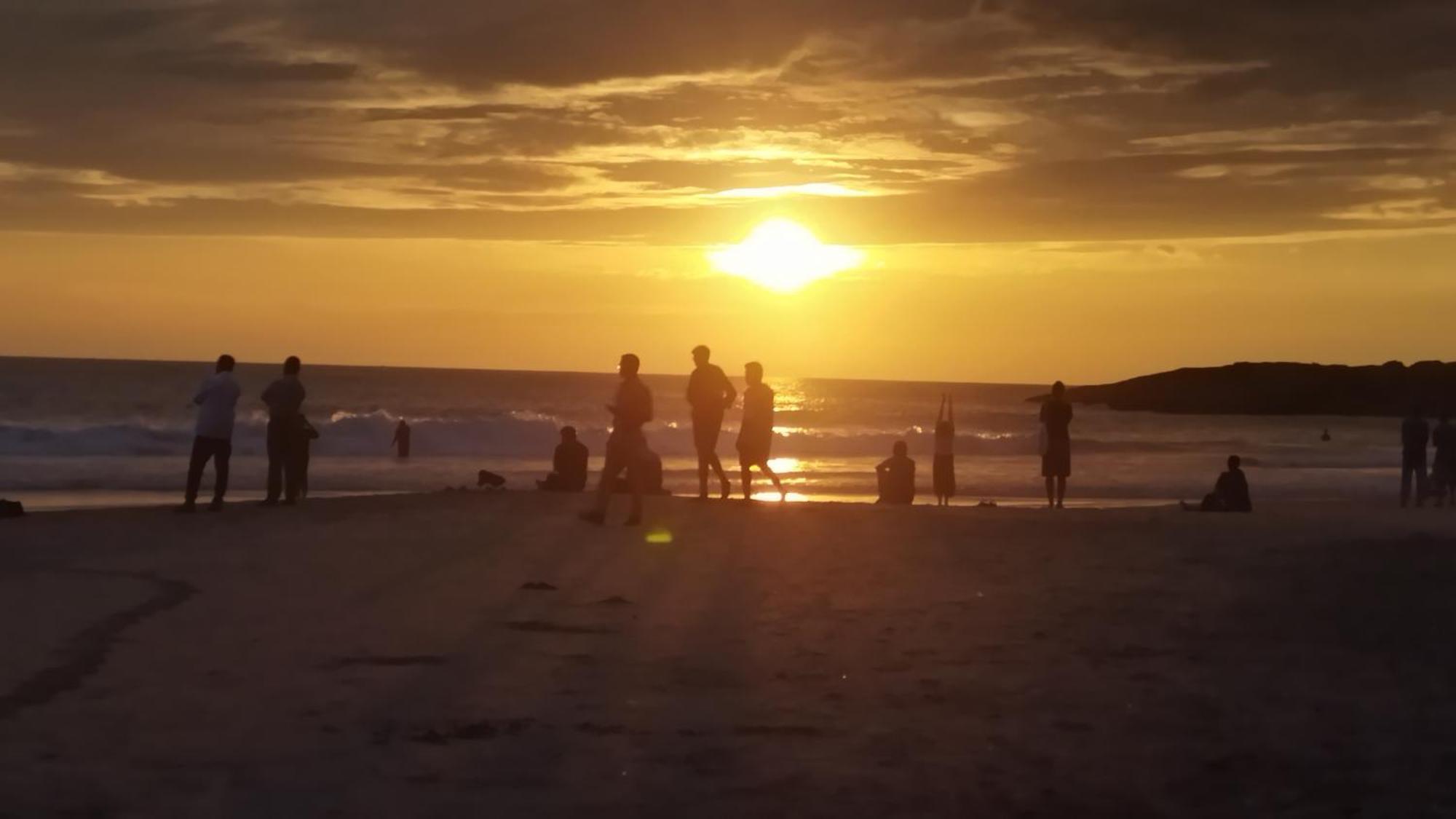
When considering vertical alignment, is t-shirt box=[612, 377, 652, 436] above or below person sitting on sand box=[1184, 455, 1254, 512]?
above

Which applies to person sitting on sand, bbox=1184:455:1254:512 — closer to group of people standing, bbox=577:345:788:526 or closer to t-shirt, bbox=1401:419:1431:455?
t-shirt, bbox=1401:419:1431:455

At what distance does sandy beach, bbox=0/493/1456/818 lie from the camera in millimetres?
5754

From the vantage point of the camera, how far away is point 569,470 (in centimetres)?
2128

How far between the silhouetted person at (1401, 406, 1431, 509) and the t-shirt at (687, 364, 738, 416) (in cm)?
963

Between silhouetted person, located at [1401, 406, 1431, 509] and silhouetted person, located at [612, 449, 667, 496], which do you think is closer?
silhouetted person, located at [612, 449, 667, 496]

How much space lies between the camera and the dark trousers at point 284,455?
1777 centimetres

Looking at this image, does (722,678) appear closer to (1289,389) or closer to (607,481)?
(607,481)

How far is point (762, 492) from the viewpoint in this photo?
29141mm

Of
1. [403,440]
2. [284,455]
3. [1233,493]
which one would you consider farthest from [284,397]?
[403,440]

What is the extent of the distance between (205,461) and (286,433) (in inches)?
48.5

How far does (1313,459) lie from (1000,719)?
47830 mm

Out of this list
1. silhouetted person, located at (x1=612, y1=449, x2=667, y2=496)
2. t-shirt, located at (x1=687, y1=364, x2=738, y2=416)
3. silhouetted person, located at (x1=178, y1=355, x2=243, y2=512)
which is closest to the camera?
silhouetted person, located at (x1=178, y1=355, x2=243, y2=512)

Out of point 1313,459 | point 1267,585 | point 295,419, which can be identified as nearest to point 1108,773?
point 1267,585

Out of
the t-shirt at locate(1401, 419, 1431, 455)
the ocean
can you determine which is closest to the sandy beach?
the t-shirt at locate(1401, 419, 1431, 455)
